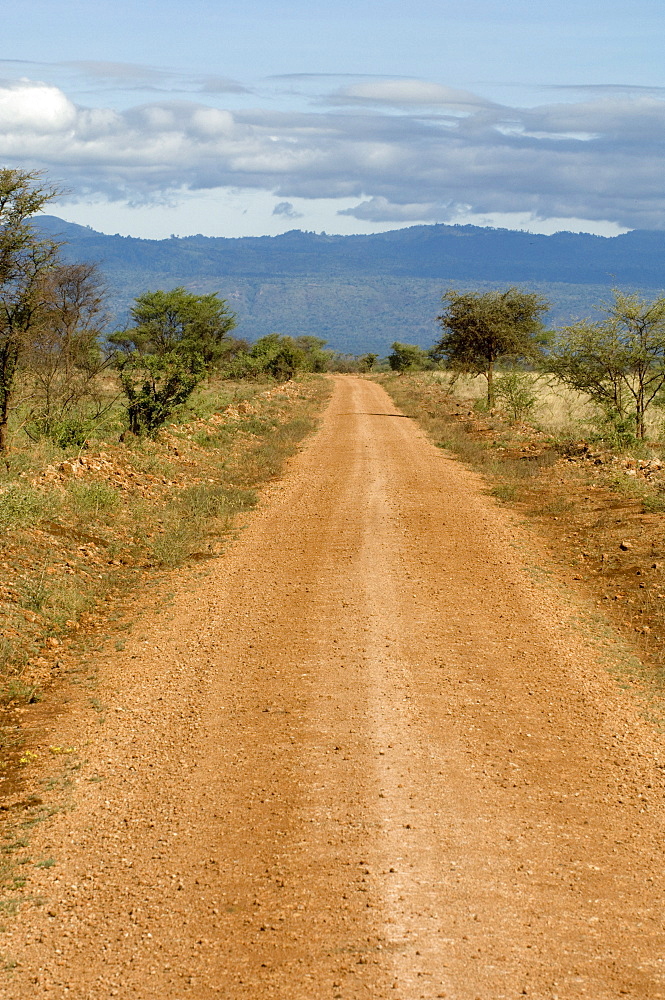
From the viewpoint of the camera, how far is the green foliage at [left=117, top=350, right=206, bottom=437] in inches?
688

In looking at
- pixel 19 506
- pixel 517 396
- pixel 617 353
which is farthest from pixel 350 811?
pixel 517 396

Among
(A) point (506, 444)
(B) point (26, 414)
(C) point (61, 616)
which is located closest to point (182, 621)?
(C) point (61, 616)

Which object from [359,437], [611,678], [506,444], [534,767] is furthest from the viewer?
[359,437]

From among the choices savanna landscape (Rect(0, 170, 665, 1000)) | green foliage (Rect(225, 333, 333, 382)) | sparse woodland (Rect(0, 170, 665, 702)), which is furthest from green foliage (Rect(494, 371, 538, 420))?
green foliage (Rect(225, 333, 333, 382))

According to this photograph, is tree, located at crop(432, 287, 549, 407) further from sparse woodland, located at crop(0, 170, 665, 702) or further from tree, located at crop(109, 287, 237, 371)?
tree, located at crop(109, 287, 237, 371)

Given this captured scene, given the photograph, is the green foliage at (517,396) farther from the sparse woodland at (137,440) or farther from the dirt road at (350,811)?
the dirt road at (350,811)

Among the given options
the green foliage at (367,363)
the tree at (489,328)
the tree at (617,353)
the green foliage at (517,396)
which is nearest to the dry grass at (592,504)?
the green foliage at (517,396)

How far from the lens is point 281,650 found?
24.7 feet

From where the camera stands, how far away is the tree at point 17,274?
564 inches

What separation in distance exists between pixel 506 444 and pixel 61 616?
47.3ft

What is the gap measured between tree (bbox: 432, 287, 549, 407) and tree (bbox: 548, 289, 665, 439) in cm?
1266

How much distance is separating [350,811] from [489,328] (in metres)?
30.2

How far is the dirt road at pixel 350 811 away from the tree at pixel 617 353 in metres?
12.0

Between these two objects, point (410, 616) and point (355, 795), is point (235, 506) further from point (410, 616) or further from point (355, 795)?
point (355, 795)
